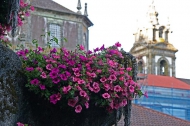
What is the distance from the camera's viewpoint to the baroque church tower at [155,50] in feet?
225

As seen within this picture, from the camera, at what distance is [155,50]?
68.9 m

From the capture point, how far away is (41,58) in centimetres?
595

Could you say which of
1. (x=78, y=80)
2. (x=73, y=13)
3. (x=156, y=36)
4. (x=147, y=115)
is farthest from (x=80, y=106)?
(x=156, y=36)

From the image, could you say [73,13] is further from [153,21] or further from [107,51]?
[153,21]

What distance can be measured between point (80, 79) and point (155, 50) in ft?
210

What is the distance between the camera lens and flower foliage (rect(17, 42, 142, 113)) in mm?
5570

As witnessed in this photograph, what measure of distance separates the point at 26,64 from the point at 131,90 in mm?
1296

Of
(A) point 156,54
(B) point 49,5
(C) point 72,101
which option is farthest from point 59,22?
(A) point 156,54

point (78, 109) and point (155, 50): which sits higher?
point (155, 50)

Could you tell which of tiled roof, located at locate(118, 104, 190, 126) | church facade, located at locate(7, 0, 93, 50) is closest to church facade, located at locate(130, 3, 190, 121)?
church facade, located at locate(7, 0, 93, 50)

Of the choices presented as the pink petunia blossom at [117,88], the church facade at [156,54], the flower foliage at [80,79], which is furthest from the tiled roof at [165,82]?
the pink petunia blossom at [117,88]

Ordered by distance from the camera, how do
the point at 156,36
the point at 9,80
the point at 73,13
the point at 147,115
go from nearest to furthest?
1. the point at 9,80
2. the point at 147,115
3. the point at 73,13
4. the point at 156,36

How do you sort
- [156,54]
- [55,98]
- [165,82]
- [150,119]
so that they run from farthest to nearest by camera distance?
[156,54] < [165,82] < [150,119] < [55,98]

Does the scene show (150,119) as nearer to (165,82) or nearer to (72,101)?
(72,101)
